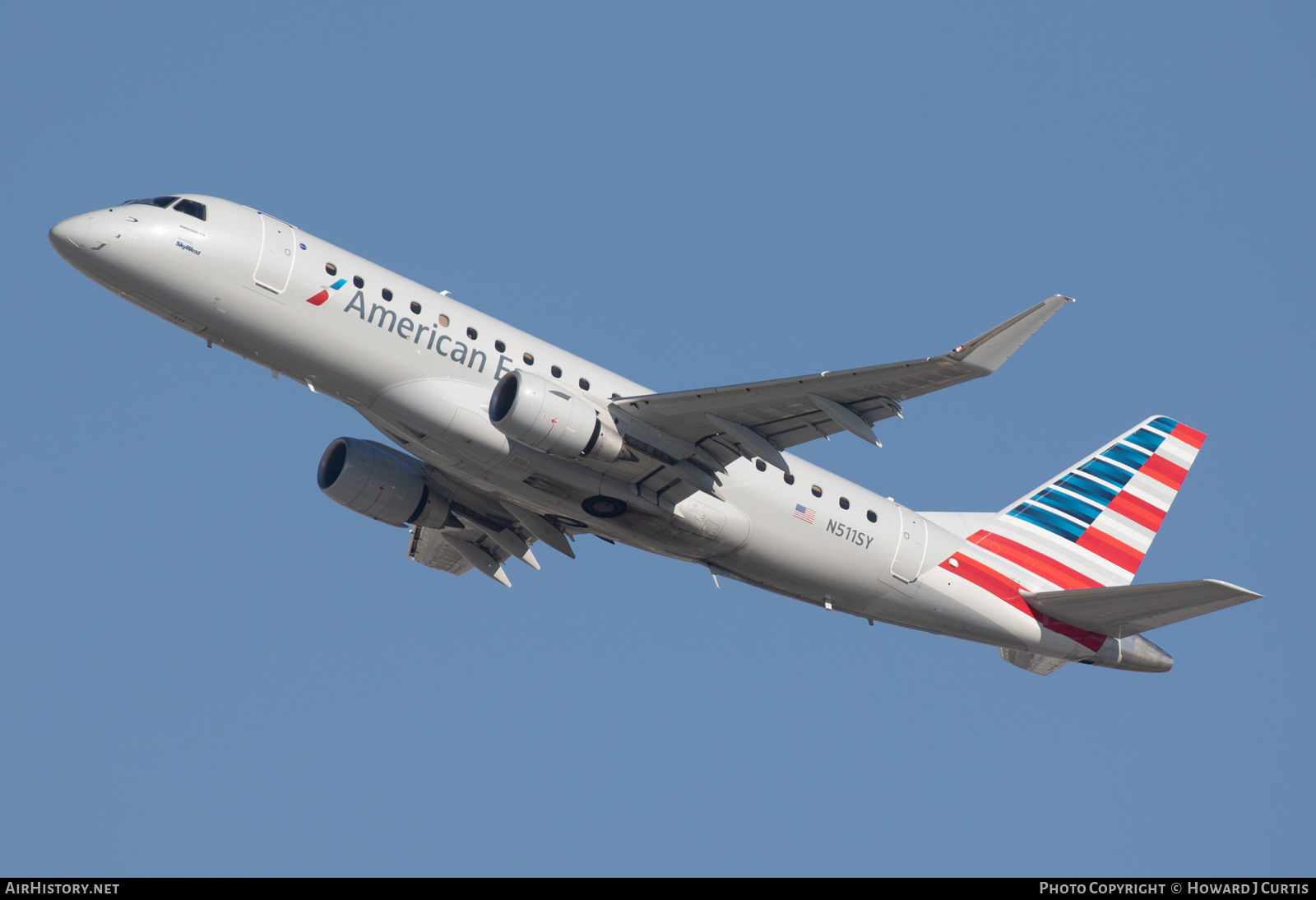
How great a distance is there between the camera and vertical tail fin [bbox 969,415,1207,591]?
121ft

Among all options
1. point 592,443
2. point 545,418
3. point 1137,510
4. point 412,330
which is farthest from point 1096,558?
point 412,330

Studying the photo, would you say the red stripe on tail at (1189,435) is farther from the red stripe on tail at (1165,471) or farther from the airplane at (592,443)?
the airplane at (592,443)

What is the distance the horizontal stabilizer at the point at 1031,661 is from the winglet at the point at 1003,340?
1269 centimetres

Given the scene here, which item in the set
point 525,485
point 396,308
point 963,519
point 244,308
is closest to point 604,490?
point 525,485

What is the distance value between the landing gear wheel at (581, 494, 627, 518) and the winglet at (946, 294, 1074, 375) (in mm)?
8757

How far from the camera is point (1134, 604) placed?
33.6 meters

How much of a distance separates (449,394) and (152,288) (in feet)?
21.2

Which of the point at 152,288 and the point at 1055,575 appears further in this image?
the point at 1055,575

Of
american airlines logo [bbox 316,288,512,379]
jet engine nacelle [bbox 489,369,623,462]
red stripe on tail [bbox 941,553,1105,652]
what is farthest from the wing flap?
red stripe on tail [bbox 941,553,1105,652]

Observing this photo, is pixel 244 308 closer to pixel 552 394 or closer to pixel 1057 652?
pixel 552 394

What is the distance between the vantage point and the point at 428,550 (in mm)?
38781

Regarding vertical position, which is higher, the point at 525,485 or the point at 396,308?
the point at 396,308
